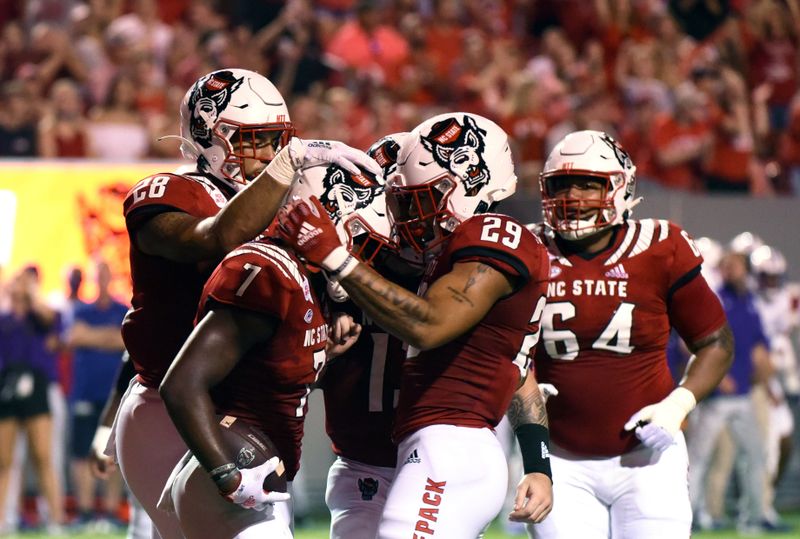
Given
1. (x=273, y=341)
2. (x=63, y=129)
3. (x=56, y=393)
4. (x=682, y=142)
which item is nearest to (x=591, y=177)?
(x=273, y=341)

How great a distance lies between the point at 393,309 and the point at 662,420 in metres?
1.59

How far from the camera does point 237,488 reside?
138 inches

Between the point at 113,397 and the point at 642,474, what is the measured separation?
2040 millimetres

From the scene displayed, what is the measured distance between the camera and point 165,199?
13.5ft

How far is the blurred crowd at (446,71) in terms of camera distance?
10.9 metres

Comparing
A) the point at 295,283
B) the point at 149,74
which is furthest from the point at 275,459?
the point at 149,74

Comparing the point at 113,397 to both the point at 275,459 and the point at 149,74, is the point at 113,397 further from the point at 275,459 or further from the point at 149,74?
the point at 149,74

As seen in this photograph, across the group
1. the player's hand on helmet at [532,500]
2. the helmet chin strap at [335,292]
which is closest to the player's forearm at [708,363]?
the player's hand on helmet at [532,500]

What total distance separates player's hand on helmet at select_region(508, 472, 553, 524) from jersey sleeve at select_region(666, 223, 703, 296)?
126 cm

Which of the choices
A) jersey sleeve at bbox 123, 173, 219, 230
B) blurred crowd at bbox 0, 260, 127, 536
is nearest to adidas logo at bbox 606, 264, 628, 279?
jersey sleeve at bbox 123, 173, 219, 230

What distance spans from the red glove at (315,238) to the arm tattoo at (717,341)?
2.00 metres

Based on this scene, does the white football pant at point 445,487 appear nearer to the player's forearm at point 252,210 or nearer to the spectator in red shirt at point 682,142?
the player's forearm at point 252,210

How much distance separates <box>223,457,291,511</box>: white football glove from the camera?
351cm

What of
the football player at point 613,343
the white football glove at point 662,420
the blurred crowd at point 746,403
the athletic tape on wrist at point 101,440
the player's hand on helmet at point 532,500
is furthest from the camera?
the blurred crowd at point 746,403
